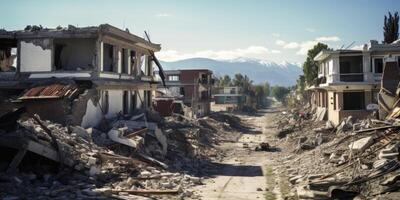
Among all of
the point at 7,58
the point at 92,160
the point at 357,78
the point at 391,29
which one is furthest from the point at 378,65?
the point at 7,58

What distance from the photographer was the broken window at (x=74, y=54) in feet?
85.2

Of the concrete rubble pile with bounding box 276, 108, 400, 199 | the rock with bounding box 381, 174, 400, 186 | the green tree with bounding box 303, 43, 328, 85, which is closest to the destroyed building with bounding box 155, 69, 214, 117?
the green tree with bounding box 303, 43, 328, 85

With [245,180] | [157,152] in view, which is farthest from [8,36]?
[245,180]

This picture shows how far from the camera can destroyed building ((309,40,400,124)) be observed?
115 ft

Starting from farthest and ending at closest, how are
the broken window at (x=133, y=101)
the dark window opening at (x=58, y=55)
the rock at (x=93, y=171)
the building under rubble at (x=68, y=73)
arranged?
1. the broken window at (x=133, y=101)
2. the dark window opening at (x=58, y=55)
3. the building under rubble at (x=68, y=73)
4. the rock at (x=93, y=171)

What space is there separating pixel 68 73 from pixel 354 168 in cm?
1620

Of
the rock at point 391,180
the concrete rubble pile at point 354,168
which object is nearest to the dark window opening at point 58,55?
the concrete rubble pile at point 354,168

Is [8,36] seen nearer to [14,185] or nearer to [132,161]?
[132,161]

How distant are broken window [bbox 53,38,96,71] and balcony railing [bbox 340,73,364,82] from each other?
67.9ft

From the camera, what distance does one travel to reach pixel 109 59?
27703 mm

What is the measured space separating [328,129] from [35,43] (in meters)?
21.1

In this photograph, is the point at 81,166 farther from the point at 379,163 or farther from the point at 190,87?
the point at 190,87

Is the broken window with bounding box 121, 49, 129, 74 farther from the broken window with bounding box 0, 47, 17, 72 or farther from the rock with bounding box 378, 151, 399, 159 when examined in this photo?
the rock with bounding box 378, 151, 399, 159

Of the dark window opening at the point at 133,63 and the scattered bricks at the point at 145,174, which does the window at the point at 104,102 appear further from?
the scattered bricks at the point at 145,174
